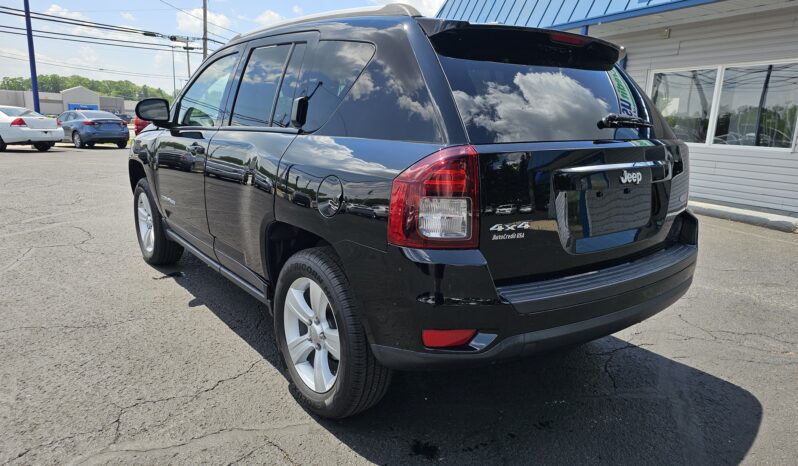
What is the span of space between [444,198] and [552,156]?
1.73 ft

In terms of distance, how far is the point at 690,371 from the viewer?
3.12 m

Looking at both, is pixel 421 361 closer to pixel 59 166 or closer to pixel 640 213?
pixel 640 213

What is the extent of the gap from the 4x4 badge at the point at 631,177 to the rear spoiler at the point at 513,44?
64 cm

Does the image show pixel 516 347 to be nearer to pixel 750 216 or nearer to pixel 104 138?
A: pixel 750 216

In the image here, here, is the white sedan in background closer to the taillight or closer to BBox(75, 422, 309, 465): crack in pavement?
BBox(75, 422, 309, 465): crack in pavement

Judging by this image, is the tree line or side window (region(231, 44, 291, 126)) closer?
side window (region(231, 44, 291, 126))

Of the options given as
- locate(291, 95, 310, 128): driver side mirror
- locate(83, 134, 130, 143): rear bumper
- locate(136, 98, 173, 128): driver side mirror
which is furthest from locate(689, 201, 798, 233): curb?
locate(83, 134, 130, 143): rear bumper

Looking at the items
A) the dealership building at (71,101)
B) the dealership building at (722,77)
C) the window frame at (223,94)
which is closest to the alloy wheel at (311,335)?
the window frame at (223,94)

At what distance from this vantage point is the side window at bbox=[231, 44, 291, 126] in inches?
118

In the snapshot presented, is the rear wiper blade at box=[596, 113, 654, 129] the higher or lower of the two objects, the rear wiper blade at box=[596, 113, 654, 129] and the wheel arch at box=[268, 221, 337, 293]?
the higher

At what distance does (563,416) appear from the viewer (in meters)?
2.60

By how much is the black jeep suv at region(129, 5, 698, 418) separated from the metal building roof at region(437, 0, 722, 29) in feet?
17.7

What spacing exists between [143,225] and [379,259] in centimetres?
387

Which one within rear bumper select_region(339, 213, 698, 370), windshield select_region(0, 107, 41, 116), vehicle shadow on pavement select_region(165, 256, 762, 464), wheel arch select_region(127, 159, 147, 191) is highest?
windshield select_region(0, 107, 41, 116)
